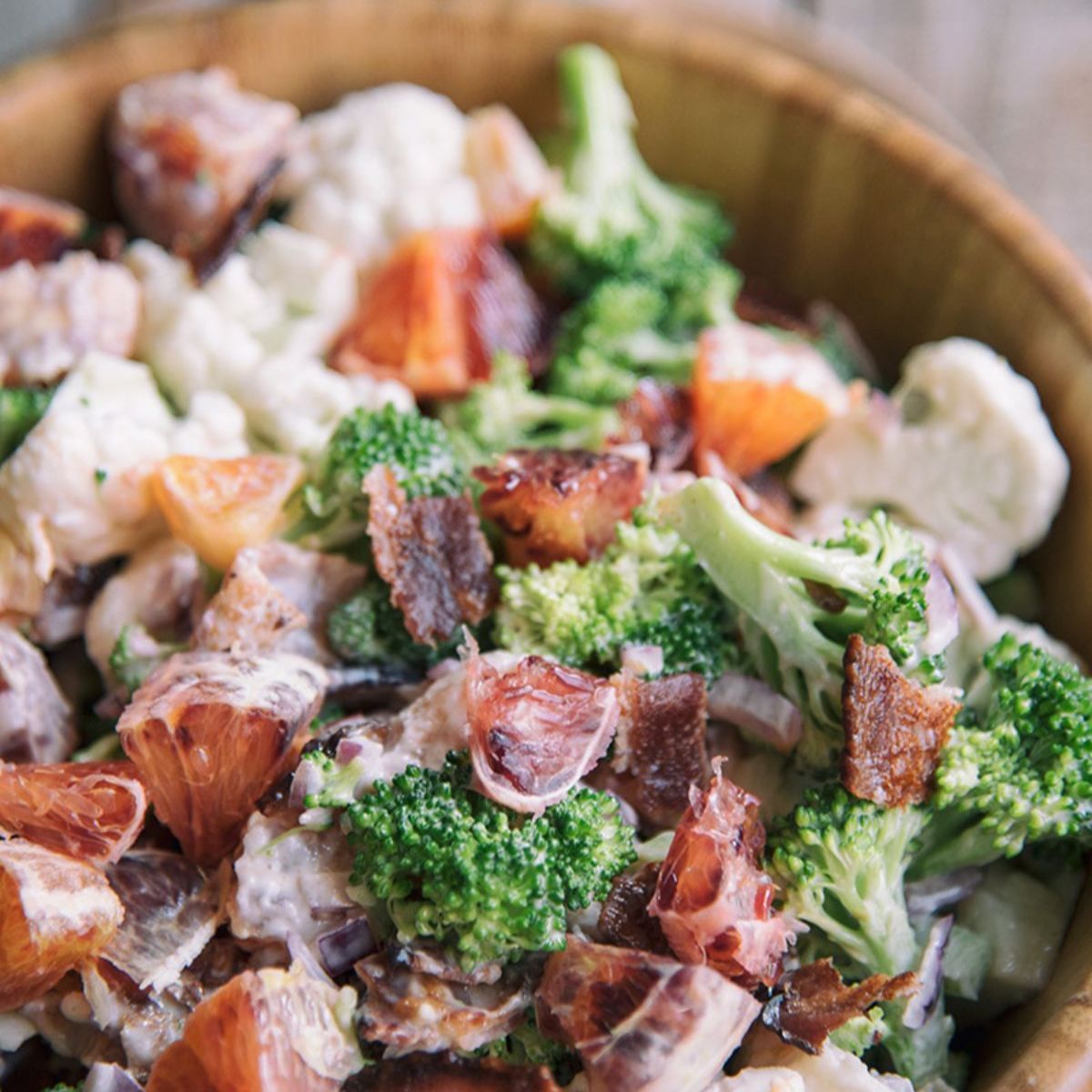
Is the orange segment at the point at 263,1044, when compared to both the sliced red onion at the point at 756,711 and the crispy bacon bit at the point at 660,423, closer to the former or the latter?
the sliced red onion at the point at 756,711

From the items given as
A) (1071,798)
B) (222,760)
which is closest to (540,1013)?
(222,760)

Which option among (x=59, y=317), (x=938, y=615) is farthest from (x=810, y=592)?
(x=59, y=317)

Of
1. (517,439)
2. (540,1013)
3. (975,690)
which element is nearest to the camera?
(540,1013)

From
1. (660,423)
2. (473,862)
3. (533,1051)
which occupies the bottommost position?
(533,1051)

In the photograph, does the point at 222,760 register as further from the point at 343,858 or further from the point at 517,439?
the point at 517,439

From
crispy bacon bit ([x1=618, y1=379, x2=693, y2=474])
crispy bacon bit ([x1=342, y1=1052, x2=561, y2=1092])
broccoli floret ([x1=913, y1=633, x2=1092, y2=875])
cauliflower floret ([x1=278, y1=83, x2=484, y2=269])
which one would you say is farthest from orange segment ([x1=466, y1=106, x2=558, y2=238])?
crispy bacon bit ([x1=342, y1=1052, x2=561, y2=1092])

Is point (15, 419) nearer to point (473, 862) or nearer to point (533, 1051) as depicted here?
point (473, 862)
